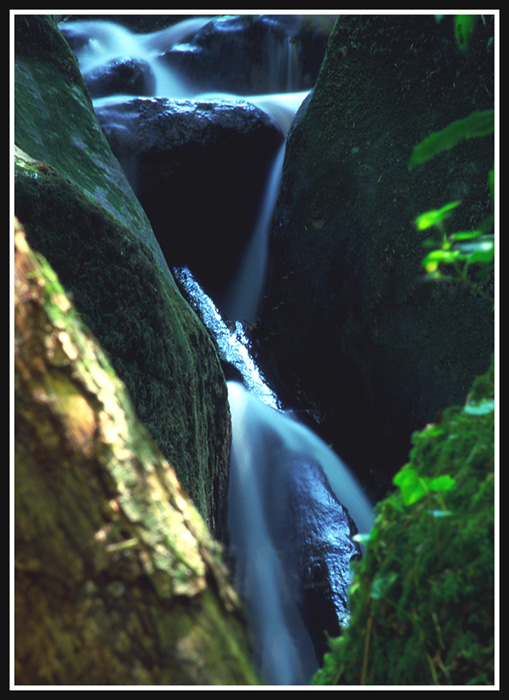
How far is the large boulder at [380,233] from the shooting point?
4441mm

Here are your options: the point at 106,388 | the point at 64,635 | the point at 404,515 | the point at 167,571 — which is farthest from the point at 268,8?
the point at 64,635

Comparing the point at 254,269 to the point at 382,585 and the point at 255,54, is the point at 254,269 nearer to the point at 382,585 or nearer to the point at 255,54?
the point at 255,54

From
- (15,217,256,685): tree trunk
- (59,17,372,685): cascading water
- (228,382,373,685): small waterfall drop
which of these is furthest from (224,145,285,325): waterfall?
(15,217,256,685): tree trunk

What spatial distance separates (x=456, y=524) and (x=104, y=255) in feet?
6.36

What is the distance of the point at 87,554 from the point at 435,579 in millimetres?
643

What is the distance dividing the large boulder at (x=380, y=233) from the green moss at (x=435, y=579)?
346cm

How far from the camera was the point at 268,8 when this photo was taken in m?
1.79

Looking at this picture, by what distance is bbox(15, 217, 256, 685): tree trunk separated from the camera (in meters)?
0.82

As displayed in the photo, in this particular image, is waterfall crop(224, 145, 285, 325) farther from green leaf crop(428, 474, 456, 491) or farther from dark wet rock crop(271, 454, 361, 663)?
green leaf crop(428, 474, 456, 491)

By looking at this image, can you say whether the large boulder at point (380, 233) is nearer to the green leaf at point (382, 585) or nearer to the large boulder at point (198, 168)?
the large boulder at point (198, 168)

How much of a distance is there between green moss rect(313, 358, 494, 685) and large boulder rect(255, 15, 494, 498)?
3.46 meters

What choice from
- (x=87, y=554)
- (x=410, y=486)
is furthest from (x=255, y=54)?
(x=87, y=554)

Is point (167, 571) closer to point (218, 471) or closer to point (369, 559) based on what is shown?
point (369, 559)

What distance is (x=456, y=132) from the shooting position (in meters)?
1.12
